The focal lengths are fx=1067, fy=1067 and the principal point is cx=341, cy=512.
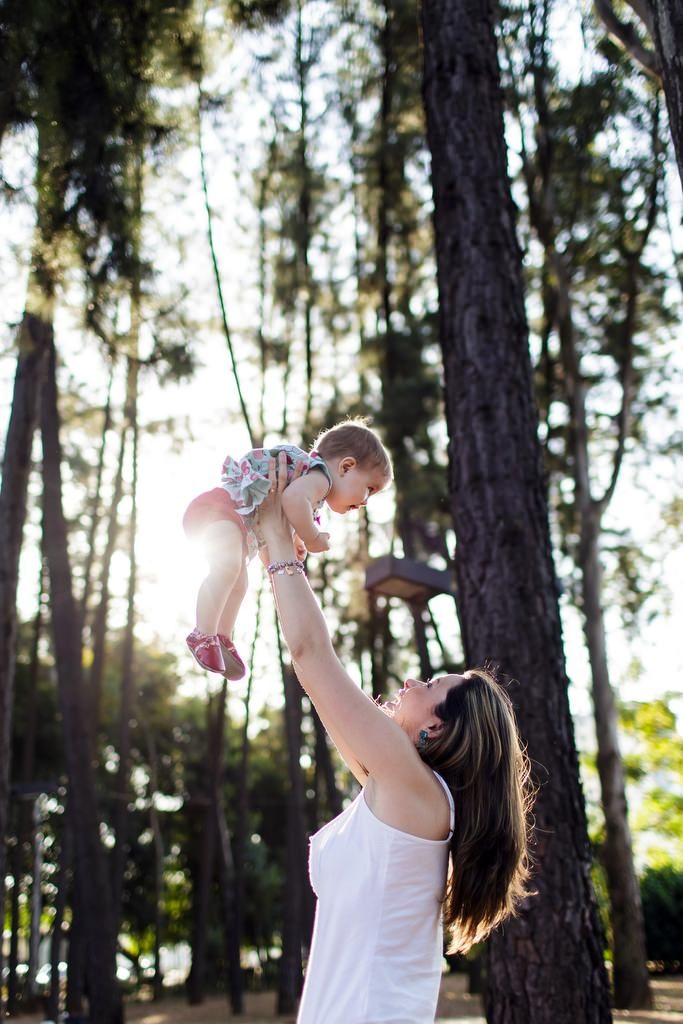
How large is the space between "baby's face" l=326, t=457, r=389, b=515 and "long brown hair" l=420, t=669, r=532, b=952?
0.72 metres

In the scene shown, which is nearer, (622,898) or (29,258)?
(29,258)

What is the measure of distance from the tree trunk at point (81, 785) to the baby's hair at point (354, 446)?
851 centimetres

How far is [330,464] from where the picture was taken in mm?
2674

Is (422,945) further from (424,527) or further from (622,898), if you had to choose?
(424,527)

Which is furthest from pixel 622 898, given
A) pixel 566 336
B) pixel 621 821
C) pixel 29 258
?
pixel 29 258

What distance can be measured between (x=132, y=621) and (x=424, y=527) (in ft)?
16.1

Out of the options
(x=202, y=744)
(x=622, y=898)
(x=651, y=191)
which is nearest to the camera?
(x=622, y=898)

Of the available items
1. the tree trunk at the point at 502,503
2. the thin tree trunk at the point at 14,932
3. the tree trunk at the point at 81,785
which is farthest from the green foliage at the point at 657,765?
the tree trunk at the point at 502,503

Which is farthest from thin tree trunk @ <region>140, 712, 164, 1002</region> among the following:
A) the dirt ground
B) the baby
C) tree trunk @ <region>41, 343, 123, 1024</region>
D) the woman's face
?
the woman's face

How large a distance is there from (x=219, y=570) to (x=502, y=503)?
202 cm

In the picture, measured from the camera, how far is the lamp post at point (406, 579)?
7844 mm

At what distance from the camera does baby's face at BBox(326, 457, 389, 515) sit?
2.63 meters

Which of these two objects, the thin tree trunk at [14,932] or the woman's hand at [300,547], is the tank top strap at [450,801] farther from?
the thin tree trunk at [14,932]

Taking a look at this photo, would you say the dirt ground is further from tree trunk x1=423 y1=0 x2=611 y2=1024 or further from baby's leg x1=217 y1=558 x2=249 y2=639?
baby's leg x1=217 y1=558 x2=249 y2=639
